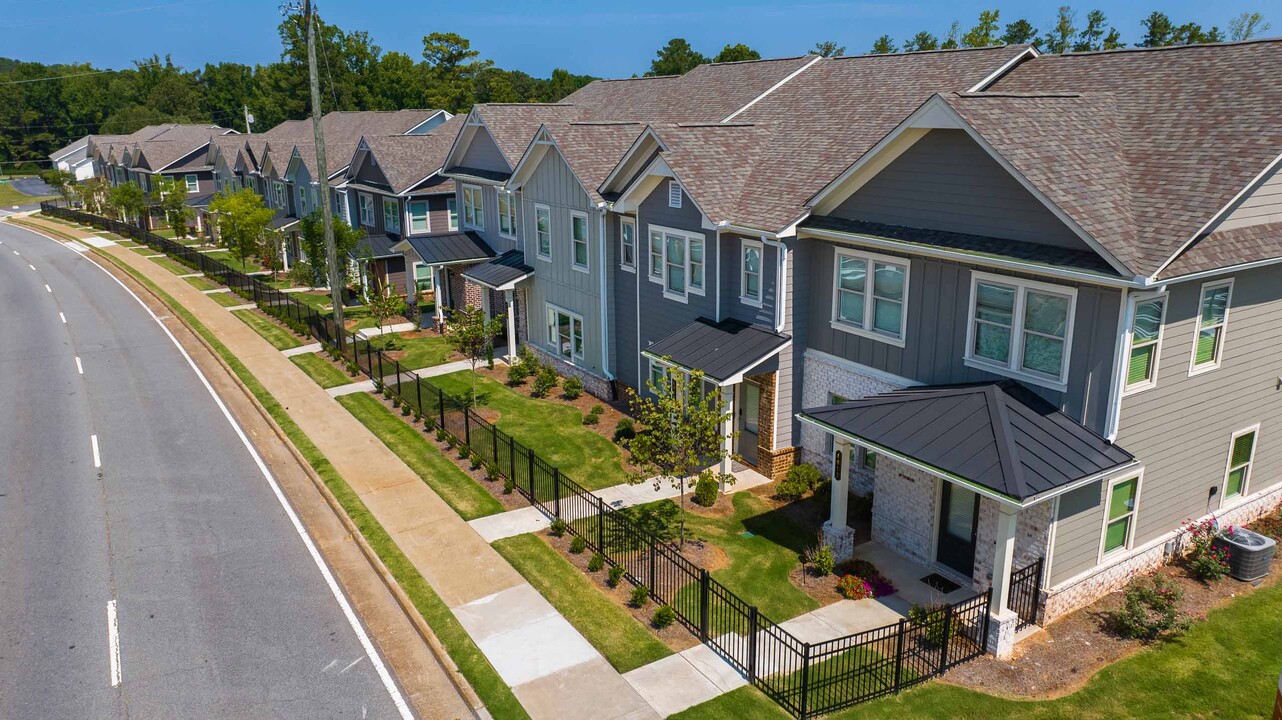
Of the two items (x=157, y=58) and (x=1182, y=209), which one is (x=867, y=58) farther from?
(x=157, y=58)

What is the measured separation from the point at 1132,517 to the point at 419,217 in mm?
33318

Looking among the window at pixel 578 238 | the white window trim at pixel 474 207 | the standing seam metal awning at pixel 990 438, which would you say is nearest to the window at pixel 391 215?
the white window trim at pixel 474 207

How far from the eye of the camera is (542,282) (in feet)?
100

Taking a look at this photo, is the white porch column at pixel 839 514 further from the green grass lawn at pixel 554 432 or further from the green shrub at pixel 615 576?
the green grass lawn at pixel 554 432

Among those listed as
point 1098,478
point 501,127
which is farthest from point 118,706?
point 501,127

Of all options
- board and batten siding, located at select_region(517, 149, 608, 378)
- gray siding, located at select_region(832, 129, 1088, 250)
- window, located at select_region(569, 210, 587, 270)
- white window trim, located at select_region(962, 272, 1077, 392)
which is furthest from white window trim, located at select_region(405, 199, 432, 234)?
white window trim, located at select_region(962, 272, 1077, 392)

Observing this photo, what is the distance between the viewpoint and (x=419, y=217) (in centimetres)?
4112

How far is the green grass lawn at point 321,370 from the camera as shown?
30.0 metres

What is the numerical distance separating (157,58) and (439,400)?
17697cm

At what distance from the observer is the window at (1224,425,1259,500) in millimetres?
17078

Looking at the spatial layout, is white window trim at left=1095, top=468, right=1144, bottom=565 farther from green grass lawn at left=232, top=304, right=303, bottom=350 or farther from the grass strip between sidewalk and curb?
green grass lawn at left=232, top=304, right=303, bottom=350

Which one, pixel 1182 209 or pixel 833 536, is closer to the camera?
pixel 1182 209

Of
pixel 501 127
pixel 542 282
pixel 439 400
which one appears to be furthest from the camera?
pixel 501 127

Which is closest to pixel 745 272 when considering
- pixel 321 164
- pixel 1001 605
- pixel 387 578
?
pixel 1001 605
